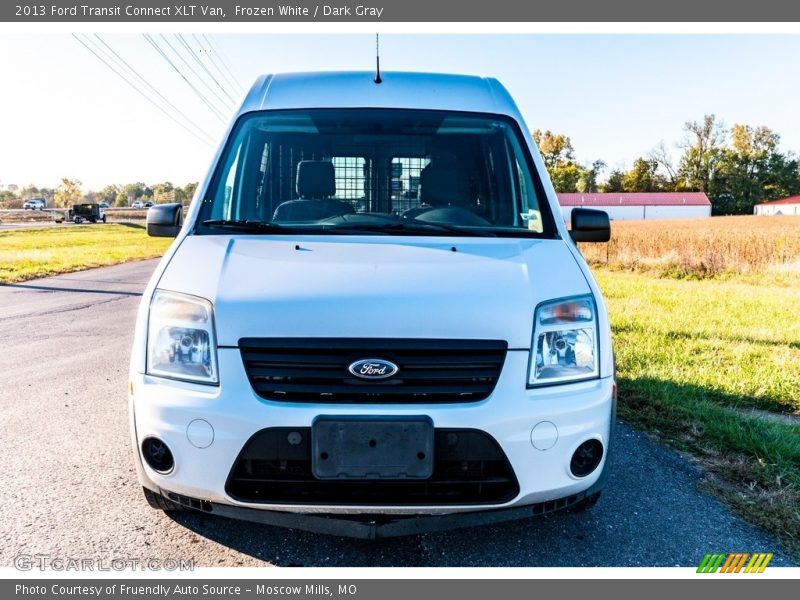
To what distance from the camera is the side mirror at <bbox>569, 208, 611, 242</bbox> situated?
3338mm

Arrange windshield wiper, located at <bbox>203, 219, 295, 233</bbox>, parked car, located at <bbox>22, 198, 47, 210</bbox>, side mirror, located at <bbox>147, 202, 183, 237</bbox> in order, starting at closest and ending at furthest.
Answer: windshield wiper, located at <bbox>203, 219, 295, 233</bbox> < side mirror, located at <bbox>147, 202, 183, 237</bbox> < parked car, located at <bbox>22, 198, 47, 210</bbox>

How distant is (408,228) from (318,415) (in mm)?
1136

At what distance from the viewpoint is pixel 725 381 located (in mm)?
4949

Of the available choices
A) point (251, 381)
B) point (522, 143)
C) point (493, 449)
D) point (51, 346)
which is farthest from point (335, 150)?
point (51, 346)

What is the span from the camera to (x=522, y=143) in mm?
3338

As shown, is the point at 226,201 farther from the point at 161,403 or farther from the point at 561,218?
the point at 561,218

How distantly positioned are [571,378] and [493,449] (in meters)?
0.43

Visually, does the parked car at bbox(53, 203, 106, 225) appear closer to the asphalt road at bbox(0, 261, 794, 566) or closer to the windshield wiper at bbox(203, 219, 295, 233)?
the asphalt road at bbox(0, 261, 794, 566)

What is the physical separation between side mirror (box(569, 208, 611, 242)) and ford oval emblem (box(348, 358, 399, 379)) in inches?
67.9

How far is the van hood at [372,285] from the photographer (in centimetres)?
217

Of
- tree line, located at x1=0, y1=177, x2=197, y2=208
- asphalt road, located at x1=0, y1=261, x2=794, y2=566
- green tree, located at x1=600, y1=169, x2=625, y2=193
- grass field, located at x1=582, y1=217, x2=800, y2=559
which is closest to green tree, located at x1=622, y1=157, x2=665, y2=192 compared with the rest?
green tree, located at x1=600, y1=169, x2=625, y2=193

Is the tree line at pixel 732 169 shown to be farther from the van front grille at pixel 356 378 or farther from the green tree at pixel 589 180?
the van front grille at pixel 356 378

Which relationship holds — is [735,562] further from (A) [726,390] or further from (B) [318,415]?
(A) [726,390]

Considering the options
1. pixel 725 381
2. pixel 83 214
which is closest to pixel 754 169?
pixel 83 214
